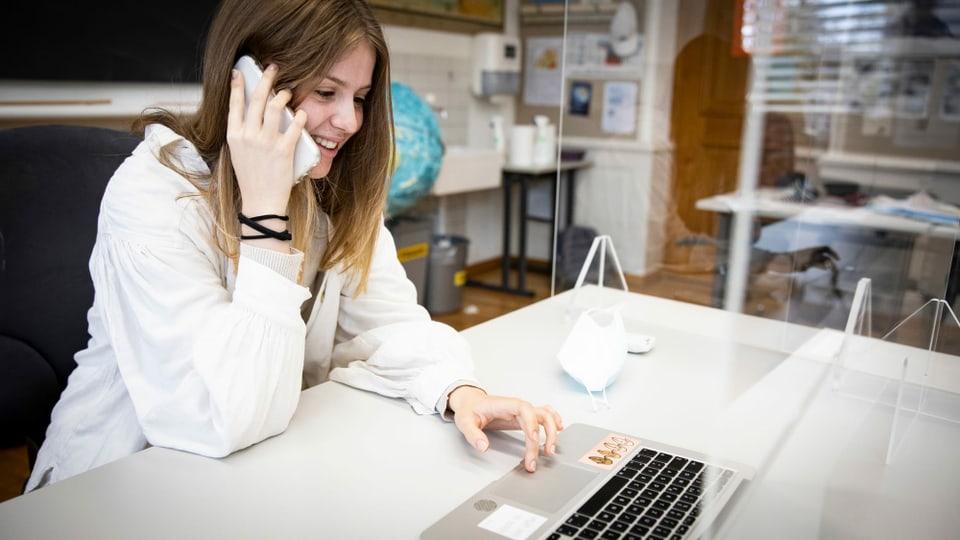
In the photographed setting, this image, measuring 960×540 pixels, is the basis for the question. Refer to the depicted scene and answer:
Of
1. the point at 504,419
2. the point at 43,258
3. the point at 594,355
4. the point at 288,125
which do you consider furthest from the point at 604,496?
the point at 43,258

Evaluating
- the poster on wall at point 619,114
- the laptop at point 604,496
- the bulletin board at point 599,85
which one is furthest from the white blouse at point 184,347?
the poster on wall at point 619,114

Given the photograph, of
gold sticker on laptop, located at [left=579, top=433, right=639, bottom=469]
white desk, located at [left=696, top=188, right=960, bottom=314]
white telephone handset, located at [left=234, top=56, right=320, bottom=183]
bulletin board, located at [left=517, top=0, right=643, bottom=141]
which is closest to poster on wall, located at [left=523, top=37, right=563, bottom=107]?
bulletin board, located at [left=517, top=0, right=643, bottom=141]

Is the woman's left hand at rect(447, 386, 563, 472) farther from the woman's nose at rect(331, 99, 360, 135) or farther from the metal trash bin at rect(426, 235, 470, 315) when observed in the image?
the metal trash bin at rect(426, 235, 470, 315)

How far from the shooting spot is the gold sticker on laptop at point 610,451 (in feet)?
2.69

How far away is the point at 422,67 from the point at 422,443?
334 cm

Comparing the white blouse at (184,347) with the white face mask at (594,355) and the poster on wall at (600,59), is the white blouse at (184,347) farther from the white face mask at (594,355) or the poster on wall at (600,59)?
the poster on wall at (600,59)

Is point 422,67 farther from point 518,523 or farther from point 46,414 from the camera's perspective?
point 518,523

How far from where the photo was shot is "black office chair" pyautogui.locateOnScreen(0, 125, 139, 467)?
105 cm

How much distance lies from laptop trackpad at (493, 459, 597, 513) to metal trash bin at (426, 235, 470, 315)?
2.87 meters

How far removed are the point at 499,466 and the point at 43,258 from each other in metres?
Answer: 0.73

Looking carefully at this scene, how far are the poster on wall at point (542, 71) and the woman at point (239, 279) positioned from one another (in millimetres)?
3673

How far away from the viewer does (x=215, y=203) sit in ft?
3.13

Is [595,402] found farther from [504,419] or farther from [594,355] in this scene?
[504,419]

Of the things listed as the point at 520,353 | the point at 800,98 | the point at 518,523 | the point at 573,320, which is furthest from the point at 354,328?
the point at 800,98
